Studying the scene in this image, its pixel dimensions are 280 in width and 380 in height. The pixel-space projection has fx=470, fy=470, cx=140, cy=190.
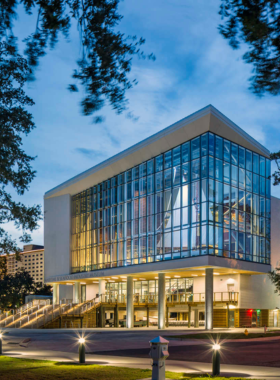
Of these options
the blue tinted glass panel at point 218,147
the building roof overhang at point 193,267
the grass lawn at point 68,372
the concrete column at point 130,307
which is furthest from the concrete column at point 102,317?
the grass lawn at point 68,372

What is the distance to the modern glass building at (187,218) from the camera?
41.0m

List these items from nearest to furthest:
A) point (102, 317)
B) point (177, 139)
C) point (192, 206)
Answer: point (192, 206), point (177, 139), point (102, 317)

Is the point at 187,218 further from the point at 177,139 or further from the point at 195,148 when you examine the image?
the point at 177,139

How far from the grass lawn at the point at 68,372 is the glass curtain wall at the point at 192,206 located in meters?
27.2

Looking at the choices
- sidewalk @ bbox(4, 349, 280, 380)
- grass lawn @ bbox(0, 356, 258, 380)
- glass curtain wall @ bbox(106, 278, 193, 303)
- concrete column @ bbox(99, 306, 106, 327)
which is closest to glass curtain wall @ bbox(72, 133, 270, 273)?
glass curtain wall @ bbox(106, 278, 193, 303)

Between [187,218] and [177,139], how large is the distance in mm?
7315

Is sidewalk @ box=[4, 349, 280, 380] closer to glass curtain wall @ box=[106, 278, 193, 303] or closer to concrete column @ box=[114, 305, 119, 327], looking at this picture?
glass curtain wall @ box=[106, 278, 193, 303]

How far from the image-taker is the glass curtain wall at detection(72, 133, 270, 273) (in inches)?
1615

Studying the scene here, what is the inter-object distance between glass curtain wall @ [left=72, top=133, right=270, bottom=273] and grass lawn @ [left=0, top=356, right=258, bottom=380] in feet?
89.2

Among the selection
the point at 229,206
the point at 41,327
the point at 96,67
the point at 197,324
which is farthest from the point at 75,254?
Answer: the point at 96,67

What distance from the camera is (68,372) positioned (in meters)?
12.6

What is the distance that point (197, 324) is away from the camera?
44719mm

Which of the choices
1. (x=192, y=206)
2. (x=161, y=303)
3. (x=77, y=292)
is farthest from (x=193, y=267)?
(x=77, y=292)

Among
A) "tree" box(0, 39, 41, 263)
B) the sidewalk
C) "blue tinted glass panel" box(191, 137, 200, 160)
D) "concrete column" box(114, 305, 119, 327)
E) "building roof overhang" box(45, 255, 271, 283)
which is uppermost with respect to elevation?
"blue tinted glass panel" box(191, 137, 200, 160)
